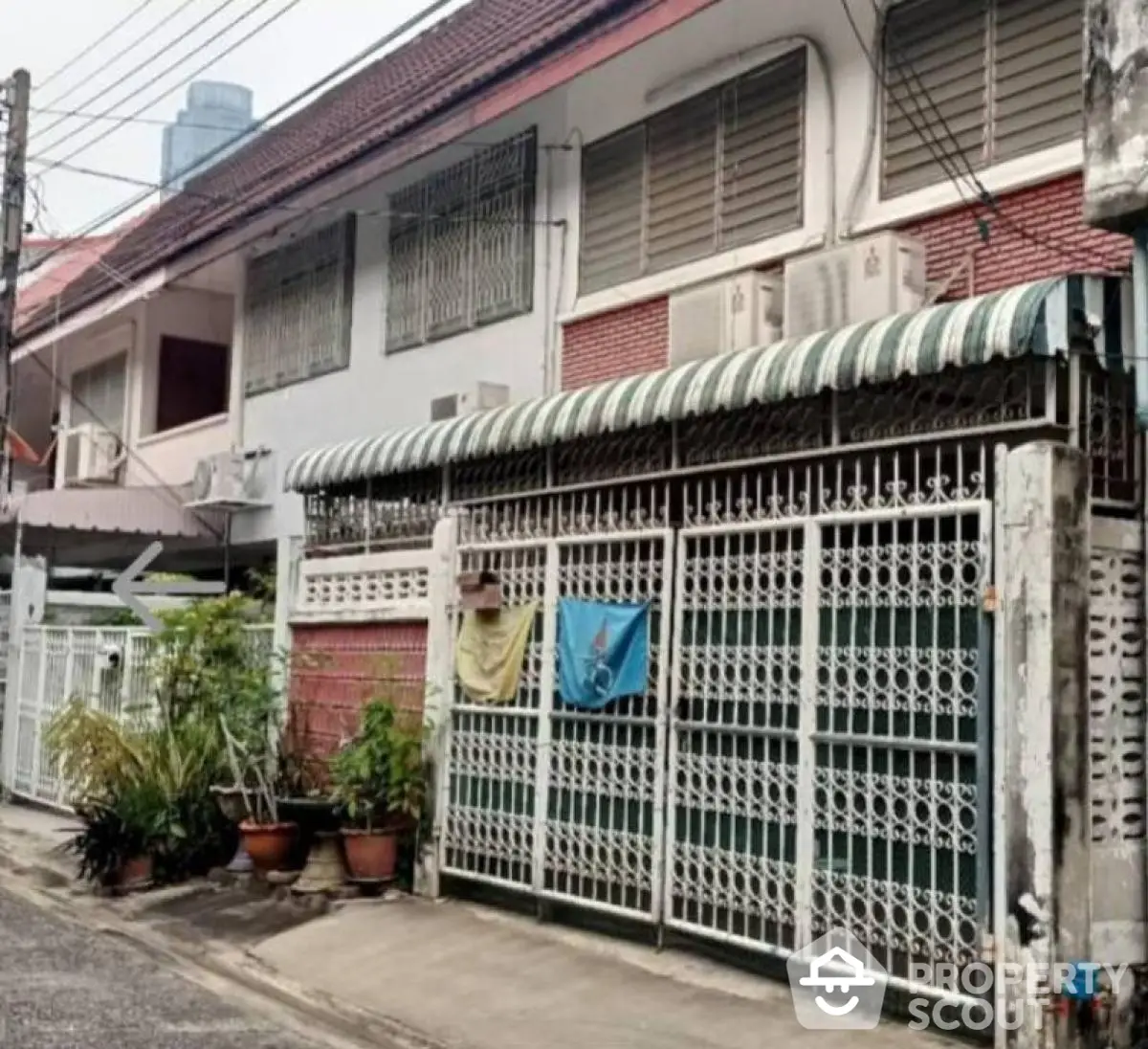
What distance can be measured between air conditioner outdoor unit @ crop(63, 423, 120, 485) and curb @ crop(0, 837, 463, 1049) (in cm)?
739

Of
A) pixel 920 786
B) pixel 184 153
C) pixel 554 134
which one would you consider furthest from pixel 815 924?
pixel 184 153

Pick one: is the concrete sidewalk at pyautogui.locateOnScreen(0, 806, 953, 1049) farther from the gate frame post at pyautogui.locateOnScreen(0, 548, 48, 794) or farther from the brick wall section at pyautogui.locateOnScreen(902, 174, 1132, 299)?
the gate frame post at pyautogui.locateOnScreen(0, 548, 48, 794)

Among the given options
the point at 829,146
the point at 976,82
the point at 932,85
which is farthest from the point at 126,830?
the point at 976,82

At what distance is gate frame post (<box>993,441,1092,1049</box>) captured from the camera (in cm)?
578

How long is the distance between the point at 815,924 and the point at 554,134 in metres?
7.10

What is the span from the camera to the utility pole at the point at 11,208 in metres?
14.6

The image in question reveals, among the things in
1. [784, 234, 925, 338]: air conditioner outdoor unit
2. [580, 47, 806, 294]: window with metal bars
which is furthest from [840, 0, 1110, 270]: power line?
[580, 47, 806, 294]: window with metal bars

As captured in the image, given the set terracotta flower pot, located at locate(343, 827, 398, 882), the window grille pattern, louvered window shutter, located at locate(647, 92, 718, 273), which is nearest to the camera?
terracotta flower pot, located at locate(343, 827, 398, 882)

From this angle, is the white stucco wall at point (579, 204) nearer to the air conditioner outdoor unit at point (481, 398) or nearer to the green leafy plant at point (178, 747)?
the air conditioner outdoor unit at point (481, 398)

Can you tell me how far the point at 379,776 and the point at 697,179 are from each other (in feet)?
15.5

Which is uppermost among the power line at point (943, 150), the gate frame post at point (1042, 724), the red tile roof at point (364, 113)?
the red tile roof at point (364, 113)

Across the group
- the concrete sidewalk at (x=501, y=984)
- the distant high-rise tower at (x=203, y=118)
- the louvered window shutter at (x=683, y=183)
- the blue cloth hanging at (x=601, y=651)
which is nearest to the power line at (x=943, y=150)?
the louvered window shutter at (x=683, y=183)

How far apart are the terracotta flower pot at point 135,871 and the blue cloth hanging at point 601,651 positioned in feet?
12.4

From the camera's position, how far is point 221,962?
8.29 m
